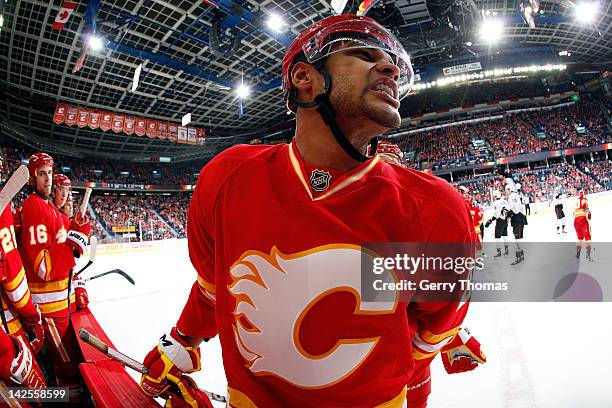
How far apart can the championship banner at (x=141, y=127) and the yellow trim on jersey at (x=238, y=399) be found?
19.1 meters

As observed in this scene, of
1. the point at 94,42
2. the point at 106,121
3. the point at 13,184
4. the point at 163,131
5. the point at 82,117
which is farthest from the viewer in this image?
the point at 163,131

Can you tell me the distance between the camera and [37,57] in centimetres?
1423

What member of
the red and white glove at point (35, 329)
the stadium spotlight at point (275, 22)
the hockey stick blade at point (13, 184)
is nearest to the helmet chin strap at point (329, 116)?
the hockey stick blade at point (13, 184)

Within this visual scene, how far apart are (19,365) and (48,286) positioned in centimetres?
138

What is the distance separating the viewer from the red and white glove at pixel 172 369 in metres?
1.36

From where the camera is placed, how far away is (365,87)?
1.03 meters

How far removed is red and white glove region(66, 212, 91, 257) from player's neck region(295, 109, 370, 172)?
2593 mm

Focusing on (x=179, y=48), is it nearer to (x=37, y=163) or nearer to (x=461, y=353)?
(x=37, y=163)

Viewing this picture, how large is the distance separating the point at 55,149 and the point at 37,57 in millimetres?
10282

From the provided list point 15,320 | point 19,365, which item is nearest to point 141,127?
point 15,320

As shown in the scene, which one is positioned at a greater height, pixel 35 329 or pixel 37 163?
pixel 37 163

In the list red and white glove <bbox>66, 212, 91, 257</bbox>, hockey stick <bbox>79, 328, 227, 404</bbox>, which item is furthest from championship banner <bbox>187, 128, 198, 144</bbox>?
hockey stick <bbox>79, 328, 227, 404</bbox>

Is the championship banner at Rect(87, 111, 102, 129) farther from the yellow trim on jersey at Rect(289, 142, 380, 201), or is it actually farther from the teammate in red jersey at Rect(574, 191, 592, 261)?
the teammate in red jersey at Rect(574, 191, 592, 261)

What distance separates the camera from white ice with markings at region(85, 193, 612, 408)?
2215 millimetres
